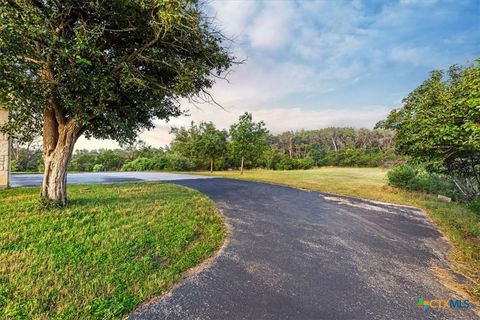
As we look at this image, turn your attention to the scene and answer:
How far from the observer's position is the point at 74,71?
13.1 ft

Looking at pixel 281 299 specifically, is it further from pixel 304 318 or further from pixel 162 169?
pixel 162 169

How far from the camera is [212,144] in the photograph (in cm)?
2645

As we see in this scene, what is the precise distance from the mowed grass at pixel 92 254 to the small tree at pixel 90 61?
4.69 ft

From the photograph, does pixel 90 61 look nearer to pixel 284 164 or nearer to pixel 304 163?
pixel 284 164

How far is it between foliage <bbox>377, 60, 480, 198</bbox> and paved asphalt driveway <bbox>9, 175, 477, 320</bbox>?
2387mm

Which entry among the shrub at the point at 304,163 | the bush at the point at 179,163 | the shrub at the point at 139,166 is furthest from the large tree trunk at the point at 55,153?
the shrub at the point at 304,163

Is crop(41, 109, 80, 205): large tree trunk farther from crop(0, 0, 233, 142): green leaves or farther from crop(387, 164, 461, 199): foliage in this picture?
crop(387, 164, 461, 199): foliage

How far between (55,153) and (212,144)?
70.2 feet

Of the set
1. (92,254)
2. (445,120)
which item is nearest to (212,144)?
(445,120)

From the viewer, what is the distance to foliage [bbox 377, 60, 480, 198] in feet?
14.7

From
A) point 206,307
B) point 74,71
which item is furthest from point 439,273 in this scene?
point 74,71

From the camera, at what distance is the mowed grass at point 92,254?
224cm

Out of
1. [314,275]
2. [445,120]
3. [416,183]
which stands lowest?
[314,275]

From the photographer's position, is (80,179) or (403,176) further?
(403,176)
